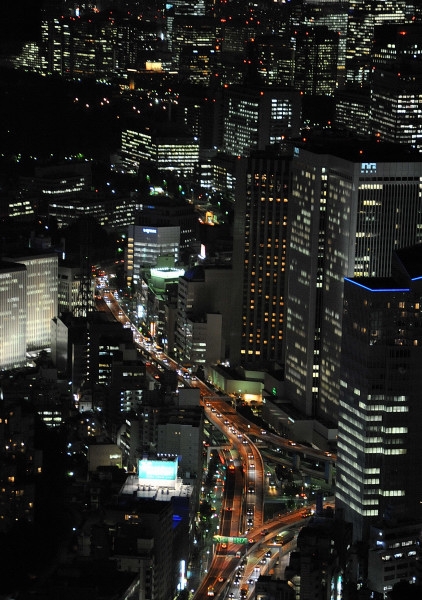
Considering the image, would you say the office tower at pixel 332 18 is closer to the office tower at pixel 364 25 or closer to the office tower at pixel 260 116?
the office tower at pixel 364 25

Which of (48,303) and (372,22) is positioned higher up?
(372,22)

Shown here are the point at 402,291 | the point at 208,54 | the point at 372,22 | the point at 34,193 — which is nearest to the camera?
the point at 402,291

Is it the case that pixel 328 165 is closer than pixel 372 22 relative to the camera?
Yes

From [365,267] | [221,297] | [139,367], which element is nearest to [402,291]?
[365,267]

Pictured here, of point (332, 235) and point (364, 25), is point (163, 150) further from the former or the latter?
point (332, 235)

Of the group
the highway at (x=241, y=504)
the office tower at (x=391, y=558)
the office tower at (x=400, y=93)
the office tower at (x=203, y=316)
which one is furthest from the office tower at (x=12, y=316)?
the office tower at (x=391, y=558)

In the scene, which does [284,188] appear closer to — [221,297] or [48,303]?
[221,297]
